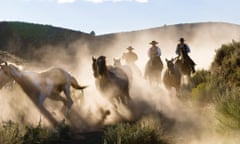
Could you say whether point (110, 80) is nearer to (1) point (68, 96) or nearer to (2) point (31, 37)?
(1) point (68, 96)

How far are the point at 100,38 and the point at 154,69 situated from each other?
5694 centimetres

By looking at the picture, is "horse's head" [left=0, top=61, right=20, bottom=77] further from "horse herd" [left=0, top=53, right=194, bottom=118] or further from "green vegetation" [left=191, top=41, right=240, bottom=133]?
"green vegetation" [left=191, top=41, right=240, bottom=133]

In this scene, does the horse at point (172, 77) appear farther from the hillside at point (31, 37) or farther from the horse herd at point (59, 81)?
the hillside at point (31, 37)

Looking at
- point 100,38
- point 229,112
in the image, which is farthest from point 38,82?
point 100,38

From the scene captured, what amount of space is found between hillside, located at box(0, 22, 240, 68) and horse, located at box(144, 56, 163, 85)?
42.0 m

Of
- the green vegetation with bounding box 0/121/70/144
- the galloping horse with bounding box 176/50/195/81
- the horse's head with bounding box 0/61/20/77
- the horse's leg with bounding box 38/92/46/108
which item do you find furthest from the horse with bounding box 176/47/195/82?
the green vegetation with bounding box 0/121/70/144

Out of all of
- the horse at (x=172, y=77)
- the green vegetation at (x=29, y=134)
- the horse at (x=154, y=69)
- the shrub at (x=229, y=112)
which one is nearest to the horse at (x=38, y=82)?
the green vegetation at (x=29, y=134)

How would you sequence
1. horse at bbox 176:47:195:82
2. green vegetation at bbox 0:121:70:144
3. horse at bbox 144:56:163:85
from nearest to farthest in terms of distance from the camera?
1. green vegetation at bbox 0:121:70:144
2. horse at bbox 144:56:163:85
3. horse at bbox 176:47:195:82

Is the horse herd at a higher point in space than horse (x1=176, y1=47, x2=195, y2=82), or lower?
lower

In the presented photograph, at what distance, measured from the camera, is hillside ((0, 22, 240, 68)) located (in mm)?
69875

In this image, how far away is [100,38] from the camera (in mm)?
79688

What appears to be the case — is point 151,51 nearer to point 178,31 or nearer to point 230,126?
point 230,126

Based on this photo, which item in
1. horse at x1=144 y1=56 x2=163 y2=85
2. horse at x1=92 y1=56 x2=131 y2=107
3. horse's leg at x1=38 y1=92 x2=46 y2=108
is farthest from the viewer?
horse at x1=144 y1=56 x2=163 y2=85

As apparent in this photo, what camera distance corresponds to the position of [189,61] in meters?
23.8
